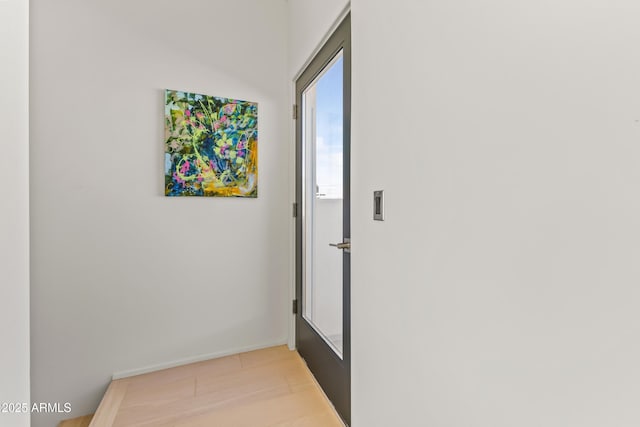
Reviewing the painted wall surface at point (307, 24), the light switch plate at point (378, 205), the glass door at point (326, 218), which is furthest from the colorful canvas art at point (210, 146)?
the light switch plate at point (378, 205)

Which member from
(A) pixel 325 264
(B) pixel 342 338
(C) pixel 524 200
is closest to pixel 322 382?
(B) pixel 342 338

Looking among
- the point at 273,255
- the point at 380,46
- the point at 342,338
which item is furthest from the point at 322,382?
the point at 380,46

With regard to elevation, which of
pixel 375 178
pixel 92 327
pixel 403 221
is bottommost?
pixel 92 327

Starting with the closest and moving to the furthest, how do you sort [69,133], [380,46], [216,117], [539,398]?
1. [539,398]
2. [380,46]
3. [69,133]
4. [216,117]

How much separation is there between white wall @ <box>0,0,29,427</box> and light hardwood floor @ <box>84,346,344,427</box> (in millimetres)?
779

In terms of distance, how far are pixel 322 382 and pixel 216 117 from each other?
6.15 ft

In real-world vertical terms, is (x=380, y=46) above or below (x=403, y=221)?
above

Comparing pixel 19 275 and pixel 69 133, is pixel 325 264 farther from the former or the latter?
pixel 69 133

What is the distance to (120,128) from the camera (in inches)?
74.2

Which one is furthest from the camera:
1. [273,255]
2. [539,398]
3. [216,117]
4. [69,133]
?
[273,255]

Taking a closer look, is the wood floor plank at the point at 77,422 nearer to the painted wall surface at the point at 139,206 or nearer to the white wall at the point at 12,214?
the painted wall surface at the point at 139,206

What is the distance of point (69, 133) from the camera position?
5.82 ft

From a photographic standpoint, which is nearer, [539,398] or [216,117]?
[539,398]

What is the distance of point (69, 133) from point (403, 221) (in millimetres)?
2003
